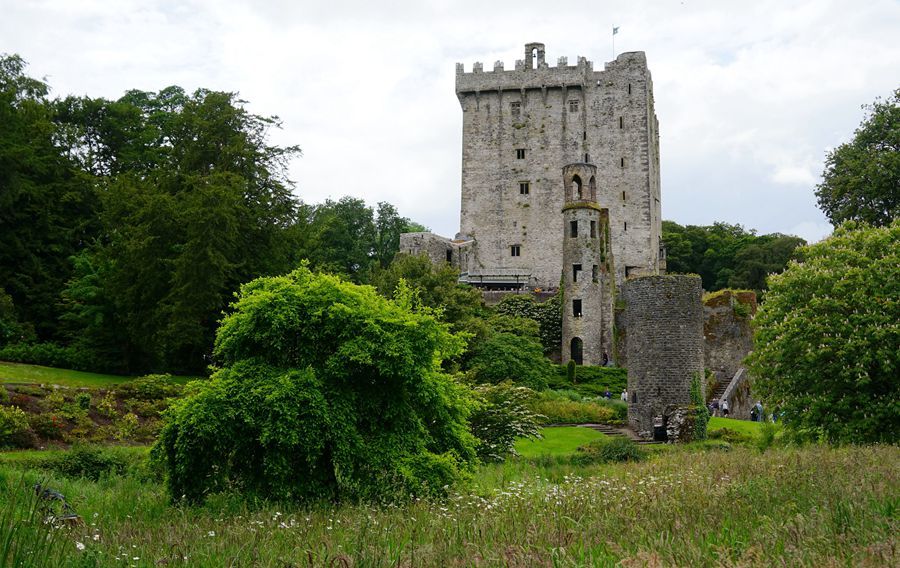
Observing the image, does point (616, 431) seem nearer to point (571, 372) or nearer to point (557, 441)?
A: point (557, 441)

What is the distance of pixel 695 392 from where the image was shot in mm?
29062

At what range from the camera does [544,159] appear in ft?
215

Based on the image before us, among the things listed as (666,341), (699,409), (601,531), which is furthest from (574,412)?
(601,531)

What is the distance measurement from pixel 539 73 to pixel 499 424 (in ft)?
159

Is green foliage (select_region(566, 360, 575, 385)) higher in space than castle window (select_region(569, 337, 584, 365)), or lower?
lower

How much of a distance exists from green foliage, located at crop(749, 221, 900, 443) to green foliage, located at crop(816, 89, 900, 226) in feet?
67.4

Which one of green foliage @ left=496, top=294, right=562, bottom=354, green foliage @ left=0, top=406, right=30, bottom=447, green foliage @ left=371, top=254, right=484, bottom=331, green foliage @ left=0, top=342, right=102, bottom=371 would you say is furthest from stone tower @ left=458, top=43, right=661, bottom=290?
green foliage @ left=0, top=406, right=30, bottom=447

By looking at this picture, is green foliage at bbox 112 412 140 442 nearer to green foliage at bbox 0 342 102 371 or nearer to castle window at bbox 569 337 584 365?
green foliage at bbox 0 342 102 371

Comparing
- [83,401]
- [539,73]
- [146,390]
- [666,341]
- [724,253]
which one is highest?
[539,73]

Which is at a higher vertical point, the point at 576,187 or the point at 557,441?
the point at 576,187

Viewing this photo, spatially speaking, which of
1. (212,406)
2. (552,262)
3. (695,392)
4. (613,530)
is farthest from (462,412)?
(552,262)

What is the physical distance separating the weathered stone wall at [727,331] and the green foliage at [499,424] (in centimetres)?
2470

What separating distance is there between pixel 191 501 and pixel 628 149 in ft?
186

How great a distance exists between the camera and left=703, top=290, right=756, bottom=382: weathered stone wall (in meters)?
45.4
